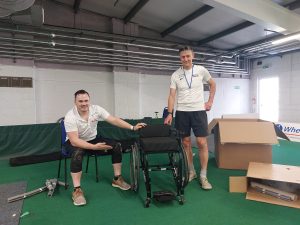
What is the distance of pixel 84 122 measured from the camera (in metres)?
2.28

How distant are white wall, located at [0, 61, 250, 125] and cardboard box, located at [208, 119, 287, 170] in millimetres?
2937

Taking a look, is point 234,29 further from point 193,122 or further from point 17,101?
point 17,101

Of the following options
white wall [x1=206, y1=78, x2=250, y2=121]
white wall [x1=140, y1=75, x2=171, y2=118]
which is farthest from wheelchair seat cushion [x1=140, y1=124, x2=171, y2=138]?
white wall [x1=206, y1=78, x2=250, y2=121]

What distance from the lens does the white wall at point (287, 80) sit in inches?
249

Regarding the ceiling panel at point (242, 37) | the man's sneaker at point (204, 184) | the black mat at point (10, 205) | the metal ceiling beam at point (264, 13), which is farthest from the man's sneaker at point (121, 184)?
the ceiling panel at point (242, 37)

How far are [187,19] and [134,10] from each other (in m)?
1.14

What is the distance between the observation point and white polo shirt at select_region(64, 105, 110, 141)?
215 centimetres

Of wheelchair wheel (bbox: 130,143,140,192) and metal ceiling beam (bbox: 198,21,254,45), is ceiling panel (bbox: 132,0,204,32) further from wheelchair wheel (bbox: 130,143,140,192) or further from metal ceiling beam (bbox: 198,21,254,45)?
wheelchair wheel (bbox: 130,143,140,192)

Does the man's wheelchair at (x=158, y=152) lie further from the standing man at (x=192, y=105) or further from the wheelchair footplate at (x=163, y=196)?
the standing man at (x=192, y=105)

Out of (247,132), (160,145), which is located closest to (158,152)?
(160,145)

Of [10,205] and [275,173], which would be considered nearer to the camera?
[10,205]

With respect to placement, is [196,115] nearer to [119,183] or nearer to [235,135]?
[235,135]

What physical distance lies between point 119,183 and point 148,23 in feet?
13.7

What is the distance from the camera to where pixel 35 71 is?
4.66 meters
